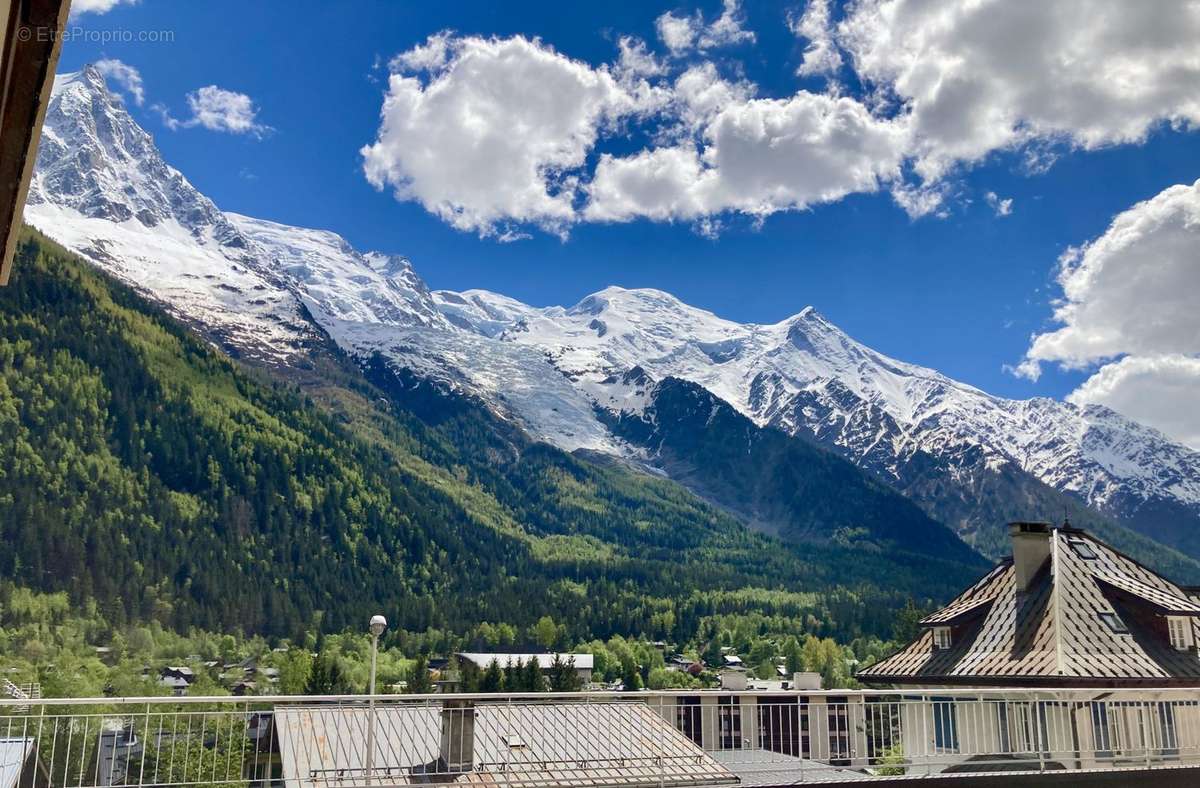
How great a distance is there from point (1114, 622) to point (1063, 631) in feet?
6.70

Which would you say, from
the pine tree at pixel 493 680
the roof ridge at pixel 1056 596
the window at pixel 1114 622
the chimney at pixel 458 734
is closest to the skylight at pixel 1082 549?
the roof ridge at pixel 1056 596

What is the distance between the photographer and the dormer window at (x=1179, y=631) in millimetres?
32594

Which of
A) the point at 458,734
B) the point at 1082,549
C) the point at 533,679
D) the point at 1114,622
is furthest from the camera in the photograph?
the point at 533,679

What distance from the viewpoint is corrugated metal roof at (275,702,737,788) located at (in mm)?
16219

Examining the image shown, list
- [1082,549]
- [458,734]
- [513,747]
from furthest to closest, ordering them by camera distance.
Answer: [1082,549] < [513,747] < [458,734]

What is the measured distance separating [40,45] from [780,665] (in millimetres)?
200485

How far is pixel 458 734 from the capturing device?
690 inches

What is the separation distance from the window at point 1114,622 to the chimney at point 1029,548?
329cm

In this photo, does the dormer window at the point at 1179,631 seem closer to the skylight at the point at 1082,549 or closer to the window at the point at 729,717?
the skylight at the point at 1082,549

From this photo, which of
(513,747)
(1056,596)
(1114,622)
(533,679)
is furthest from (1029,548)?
(533,679)

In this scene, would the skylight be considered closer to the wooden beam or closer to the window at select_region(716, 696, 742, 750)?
the window at select_region(716, 696, 742, 750)

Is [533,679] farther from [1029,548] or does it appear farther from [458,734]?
[458,734]

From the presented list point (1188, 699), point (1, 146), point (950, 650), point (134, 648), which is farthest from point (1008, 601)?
point (134, 648)

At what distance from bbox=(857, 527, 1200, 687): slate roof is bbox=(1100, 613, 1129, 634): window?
0.14 meters
